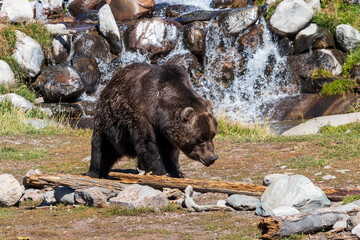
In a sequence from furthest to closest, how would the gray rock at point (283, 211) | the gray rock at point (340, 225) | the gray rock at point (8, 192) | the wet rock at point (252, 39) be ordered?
1. the wet rock at point (252, 39)
2. the gray rock at point (8, 192)
3. the gray rock at point (283, 211)
4. the gray rock at point (340, 225)

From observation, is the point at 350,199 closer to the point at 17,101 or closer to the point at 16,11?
the point at 17,101

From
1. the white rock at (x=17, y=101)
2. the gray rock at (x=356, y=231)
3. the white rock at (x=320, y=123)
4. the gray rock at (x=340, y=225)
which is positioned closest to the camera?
the gray rock at (x=356, y=231)

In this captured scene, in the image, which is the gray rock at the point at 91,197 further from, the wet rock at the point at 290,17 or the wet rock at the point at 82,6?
the wet rock at the point at 82,6

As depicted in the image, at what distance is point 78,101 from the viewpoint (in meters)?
19.6

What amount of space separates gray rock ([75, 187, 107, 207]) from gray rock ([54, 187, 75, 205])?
0.46 ft

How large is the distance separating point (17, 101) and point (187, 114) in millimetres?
12225

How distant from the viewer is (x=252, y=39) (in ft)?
71.5

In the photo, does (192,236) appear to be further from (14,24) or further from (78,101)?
(14,24)

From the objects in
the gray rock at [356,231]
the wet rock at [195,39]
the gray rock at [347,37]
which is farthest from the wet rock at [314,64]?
the gray rock at [356,231]

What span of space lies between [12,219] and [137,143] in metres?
1.81

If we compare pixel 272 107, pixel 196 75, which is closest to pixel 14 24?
pixel 196 75

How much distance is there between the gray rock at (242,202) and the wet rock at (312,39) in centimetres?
1589

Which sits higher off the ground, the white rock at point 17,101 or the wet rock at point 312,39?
the wet rock at point 312,39

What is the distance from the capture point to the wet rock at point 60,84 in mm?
19125
